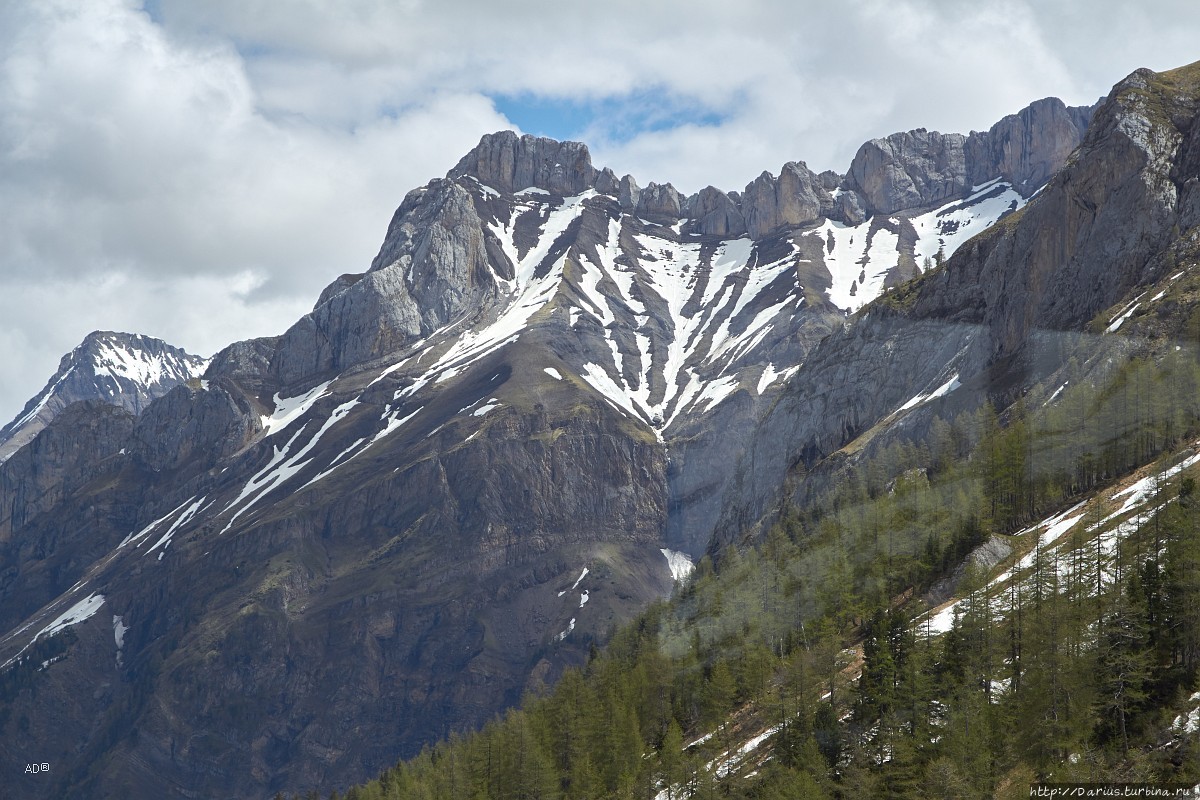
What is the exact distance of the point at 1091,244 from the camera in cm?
13675

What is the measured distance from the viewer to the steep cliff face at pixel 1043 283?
5143 inches

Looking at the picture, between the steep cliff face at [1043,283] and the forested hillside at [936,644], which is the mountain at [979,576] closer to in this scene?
the forested hillside at [936,644]

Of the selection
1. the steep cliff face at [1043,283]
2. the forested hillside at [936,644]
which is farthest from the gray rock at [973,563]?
the steep cliff face at [1043,283]

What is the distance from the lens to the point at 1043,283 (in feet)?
467

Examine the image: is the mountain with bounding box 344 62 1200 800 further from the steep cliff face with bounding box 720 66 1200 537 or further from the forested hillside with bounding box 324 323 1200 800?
the steep cliff face with bounding box 720 66 1200 537

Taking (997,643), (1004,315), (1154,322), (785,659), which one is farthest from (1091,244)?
(997,643)

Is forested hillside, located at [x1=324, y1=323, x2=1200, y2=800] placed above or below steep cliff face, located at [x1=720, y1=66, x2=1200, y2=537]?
below

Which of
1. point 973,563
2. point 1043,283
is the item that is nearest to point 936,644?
point 973,563

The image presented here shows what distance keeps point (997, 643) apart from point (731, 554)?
63334 millimetres

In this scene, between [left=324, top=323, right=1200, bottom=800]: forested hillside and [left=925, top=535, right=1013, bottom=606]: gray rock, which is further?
[left=925, top=535, right=1013, bottom=606]: gray rock

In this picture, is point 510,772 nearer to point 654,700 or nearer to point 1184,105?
point 654,700

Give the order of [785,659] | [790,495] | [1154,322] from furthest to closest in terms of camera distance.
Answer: [790,495]
[1154,322]
[785,659]

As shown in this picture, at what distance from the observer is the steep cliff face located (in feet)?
429

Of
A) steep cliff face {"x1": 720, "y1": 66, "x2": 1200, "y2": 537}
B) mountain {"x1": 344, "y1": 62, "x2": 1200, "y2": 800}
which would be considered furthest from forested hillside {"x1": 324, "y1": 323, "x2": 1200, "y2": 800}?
steep cliff face {"x1": 720, "y1": 66, "x2": 1200, "y2": 537}
